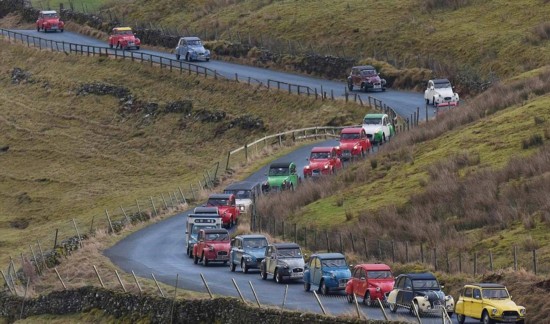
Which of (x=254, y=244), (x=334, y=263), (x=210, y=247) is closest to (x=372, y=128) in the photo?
(x=210, y=247)

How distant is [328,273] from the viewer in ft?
158

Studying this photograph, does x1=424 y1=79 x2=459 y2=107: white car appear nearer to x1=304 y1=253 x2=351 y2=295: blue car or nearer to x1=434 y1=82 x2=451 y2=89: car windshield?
x1=434 y1=82 x2=451 y2=89: car windshield

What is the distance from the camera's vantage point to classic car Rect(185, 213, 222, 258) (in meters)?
61.8

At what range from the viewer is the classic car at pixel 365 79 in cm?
10100

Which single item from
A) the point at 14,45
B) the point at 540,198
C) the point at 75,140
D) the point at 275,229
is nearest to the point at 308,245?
the point at 275,229

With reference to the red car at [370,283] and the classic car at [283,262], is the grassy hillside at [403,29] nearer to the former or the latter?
the classic car at [283,262]

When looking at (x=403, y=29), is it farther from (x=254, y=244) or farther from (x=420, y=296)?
(x=420, y=296)

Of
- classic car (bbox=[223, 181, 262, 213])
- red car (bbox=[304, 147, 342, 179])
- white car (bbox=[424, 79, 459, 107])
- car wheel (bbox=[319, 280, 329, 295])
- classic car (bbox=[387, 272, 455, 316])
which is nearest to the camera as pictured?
classic car (bbox=[387, 272, 455, 316])

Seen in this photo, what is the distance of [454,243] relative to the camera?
175 ft

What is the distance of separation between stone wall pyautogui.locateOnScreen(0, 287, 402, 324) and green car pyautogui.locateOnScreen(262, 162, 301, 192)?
19.9 meters

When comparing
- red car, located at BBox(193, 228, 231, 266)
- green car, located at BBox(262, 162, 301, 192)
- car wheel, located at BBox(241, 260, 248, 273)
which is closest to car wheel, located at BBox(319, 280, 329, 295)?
car wheel, located at BBox(241, 260, 248, 273)

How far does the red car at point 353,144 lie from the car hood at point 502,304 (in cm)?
3970

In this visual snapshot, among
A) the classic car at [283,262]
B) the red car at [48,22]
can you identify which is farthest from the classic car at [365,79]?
the red car at [48,22]

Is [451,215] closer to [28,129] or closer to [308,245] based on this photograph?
[308,245]
